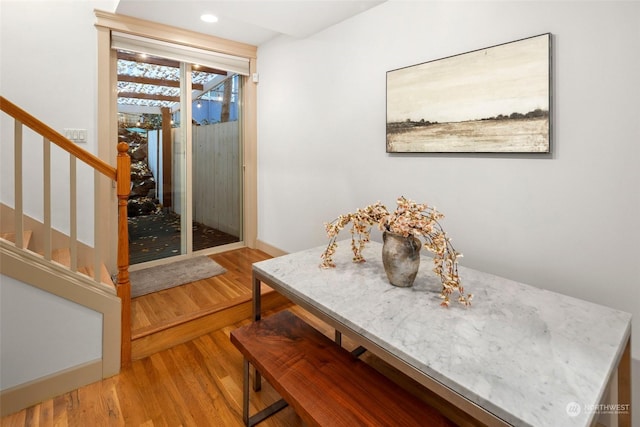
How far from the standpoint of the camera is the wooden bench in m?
1.11

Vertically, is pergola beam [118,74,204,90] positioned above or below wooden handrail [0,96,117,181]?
above

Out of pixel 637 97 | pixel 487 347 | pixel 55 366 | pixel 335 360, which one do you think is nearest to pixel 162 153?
pixel 55 366

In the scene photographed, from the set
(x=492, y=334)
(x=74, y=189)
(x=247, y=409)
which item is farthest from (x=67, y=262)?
(x=492, y=334)

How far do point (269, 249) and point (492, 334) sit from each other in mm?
2892

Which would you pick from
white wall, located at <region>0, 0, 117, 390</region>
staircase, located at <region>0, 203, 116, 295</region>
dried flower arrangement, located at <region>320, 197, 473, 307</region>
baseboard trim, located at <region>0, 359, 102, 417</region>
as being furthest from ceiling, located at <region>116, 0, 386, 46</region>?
baseboard trim, located at <region>0, 359, 102, 417</region>

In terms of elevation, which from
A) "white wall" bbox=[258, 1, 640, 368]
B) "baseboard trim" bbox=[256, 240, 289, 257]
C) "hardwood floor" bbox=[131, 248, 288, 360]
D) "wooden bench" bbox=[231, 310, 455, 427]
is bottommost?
"hardwood floor" bbox=[131, 248, 288, 360]

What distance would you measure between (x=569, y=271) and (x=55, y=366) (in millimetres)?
2722

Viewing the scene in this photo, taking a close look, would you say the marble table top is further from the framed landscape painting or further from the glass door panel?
the glass door panel

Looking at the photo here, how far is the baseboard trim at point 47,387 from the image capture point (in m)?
1.65

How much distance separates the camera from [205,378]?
194 cm

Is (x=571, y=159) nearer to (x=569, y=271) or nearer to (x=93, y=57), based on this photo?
(x=569, y=271)

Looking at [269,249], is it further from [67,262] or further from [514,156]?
[514,156]

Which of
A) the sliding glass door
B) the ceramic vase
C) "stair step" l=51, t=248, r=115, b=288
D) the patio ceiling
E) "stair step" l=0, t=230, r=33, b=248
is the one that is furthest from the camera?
the sliding glass door

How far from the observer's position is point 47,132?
5.53 feet
